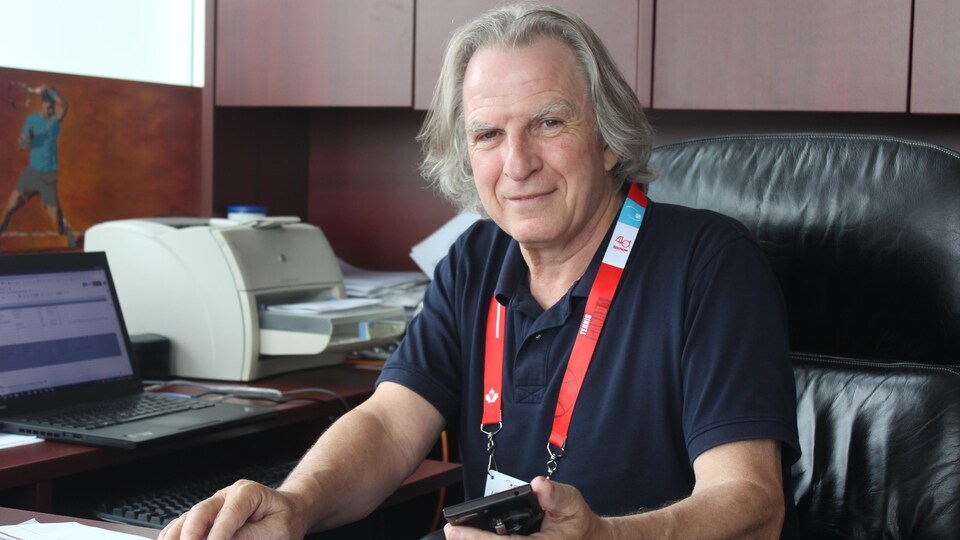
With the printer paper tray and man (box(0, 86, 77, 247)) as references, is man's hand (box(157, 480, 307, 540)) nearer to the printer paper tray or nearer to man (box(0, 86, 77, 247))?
the printer paper tray

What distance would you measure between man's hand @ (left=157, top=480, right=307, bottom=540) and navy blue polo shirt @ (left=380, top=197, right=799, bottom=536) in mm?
360

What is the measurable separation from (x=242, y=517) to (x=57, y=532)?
204mm

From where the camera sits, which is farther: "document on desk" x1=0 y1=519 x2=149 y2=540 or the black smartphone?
"document on desk" x1=0 y1=519 x2=149 y2=540

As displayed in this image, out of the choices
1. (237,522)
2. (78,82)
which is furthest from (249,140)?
(237,522)

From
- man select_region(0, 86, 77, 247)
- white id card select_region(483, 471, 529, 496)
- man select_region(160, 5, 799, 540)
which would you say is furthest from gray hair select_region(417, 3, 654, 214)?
man select_region(0, 86, 77, 247)

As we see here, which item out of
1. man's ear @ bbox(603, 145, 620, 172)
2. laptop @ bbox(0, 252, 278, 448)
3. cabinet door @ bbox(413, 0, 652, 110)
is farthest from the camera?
cabinet door @ bbox(413, 0, 652, 110)

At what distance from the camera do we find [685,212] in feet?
4.68

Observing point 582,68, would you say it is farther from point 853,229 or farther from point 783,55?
point 783,55

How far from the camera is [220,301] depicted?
2.07m

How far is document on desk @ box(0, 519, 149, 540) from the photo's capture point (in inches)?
44.1

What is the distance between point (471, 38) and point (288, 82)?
1189 mm

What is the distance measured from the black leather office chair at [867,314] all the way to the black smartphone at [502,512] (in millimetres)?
572

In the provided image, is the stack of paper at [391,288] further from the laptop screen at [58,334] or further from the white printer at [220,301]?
the laptop screen at [58,334]

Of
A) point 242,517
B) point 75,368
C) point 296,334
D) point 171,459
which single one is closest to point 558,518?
point 242,517
